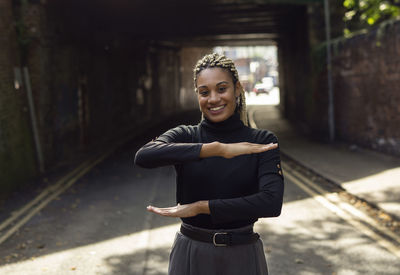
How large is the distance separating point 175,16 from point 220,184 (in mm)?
18662

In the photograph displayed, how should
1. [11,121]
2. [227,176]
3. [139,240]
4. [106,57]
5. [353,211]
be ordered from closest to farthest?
[227,176] → [139,240] → [353,211] → [11,121] → [106,57]

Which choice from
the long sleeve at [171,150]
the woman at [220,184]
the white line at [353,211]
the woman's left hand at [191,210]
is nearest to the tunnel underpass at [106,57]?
the white line at [353,211]

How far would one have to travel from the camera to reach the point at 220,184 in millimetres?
2484

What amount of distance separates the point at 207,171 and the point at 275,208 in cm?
40

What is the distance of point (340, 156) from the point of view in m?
13.7

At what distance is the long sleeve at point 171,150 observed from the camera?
7.98 feet

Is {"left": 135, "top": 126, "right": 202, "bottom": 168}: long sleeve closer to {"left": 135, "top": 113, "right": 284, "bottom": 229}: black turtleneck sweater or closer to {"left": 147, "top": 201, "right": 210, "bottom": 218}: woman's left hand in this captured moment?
{"left": 135, "top": 113, "right": 284, "bottom": 229}: black turtleneck sweater

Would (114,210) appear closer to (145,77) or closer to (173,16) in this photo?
(173,16)

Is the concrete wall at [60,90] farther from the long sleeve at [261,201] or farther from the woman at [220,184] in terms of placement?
the long sleeve at [261,201]

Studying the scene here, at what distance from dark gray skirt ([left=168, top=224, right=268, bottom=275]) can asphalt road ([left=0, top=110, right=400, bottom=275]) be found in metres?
2.96

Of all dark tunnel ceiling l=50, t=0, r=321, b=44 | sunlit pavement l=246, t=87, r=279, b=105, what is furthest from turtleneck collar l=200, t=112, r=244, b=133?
sunlit pavement l=246, t=87, r=279, b=105

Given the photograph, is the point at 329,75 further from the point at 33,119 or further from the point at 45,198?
→ the point at 45,198

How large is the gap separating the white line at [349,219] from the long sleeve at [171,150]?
414 cm

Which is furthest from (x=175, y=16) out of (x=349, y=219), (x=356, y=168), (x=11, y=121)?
(x=349, y=219)
